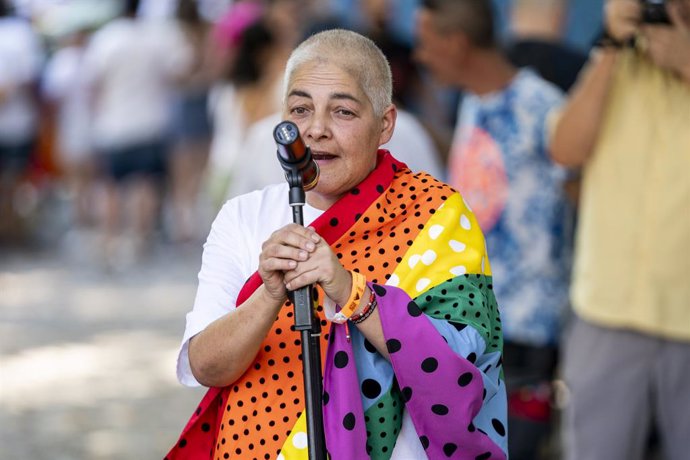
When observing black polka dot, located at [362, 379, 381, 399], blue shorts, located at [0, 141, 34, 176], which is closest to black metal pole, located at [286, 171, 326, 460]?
black polka dot, located at [362, 379, 381, 399]

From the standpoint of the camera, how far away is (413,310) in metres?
2.82

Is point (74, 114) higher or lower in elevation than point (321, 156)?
higher

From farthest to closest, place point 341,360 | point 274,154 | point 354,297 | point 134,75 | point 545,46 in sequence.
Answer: point 134,75 → point 545,46 → point 274,154 → point 341,360 → point 354,297

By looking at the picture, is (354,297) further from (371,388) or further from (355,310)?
(371,388)

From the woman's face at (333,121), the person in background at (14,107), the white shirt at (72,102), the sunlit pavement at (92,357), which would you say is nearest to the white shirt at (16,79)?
the person in background at (14,107)

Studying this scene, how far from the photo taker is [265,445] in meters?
2.95

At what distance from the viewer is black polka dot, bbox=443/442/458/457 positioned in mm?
2907

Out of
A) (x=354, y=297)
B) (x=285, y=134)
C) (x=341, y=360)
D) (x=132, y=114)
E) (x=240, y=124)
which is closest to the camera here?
(x=285, y=134)

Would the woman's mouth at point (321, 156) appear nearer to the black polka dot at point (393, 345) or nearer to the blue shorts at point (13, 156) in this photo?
the black polka dot at point (393, 345)

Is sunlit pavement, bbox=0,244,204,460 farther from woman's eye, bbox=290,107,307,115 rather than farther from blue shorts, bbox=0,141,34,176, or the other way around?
woman's eye, bbox=290,107,307,115

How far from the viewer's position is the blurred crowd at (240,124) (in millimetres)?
5324

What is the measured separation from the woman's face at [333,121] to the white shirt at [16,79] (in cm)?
1037

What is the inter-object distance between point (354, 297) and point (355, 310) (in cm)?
3

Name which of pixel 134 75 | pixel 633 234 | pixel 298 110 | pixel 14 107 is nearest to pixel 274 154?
pixel 633 234
